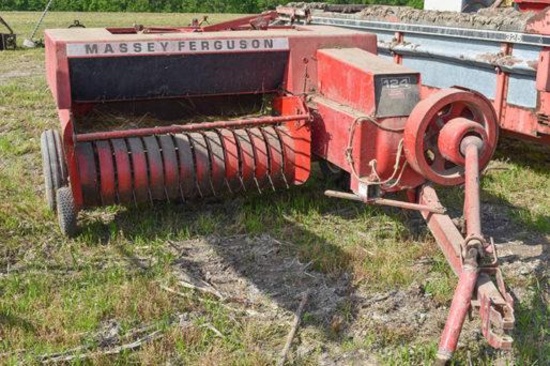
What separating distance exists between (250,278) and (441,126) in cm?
133

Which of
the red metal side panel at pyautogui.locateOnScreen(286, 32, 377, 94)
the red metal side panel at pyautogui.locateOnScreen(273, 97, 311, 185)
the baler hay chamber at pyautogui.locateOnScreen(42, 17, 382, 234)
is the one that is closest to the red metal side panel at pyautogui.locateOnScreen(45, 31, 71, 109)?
the baler hay chamber at pyautogui.locateOnScreen(42, 17, 382, 234)

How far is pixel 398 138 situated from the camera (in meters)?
4.13

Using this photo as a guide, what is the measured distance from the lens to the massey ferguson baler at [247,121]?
154 inches

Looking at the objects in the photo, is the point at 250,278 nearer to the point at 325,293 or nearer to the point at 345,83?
the point at 325,293

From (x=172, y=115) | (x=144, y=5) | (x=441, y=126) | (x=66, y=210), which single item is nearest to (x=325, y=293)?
(x=441, y=126)

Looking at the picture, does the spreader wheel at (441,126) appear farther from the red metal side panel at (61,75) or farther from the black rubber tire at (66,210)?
the red metal side panel at (61,75)

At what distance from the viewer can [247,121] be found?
4.67m

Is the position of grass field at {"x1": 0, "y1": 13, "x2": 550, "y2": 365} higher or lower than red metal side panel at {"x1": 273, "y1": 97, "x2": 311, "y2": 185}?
lower

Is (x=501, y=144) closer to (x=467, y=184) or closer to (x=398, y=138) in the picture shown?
(x=398, y=138)

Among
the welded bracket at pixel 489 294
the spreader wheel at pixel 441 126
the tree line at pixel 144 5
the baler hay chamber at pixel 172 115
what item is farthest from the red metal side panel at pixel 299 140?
the tree line at pixel 144 5

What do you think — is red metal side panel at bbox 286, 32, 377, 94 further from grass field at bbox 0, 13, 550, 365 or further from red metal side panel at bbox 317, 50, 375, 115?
grass field at bbox 0, 13, 550, 365

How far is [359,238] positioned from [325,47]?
1431mm

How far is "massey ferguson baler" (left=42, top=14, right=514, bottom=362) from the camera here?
391 centimetres

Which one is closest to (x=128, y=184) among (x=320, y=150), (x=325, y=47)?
(x=320, y=150)
